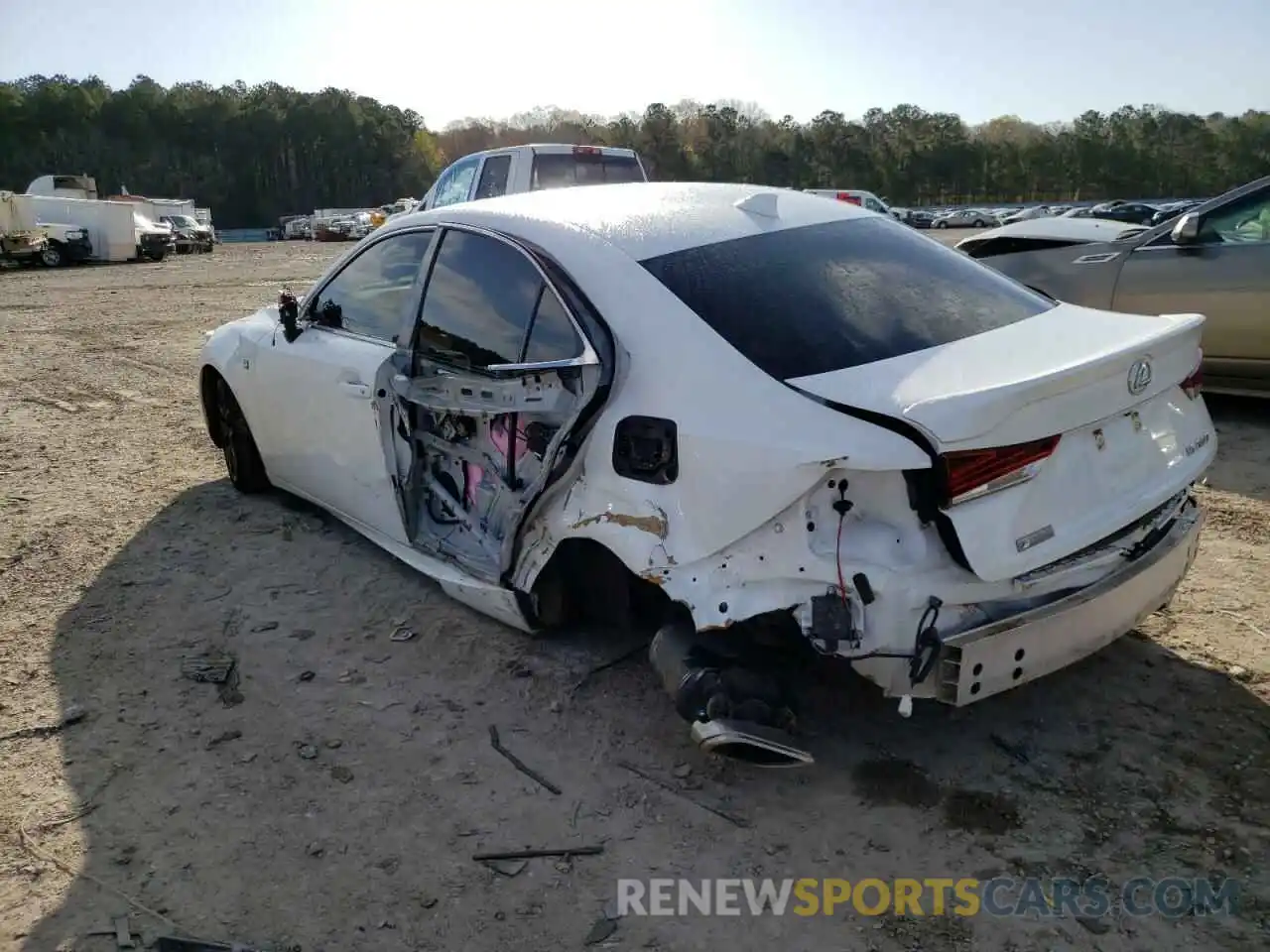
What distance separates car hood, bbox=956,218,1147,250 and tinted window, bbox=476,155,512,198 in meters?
5.14

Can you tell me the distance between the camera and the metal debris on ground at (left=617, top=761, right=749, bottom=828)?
2682mm

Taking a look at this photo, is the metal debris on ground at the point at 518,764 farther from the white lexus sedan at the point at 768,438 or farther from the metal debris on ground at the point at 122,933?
the metal debris on ground at the point at 122,933

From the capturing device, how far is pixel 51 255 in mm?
26141

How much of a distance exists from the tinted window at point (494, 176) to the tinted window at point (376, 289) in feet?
21.1

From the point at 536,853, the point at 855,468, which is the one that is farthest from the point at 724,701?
the point at 855,468

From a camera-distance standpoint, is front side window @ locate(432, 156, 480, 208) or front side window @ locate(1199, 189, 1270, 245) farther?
front side window @ locate(432, 156, 480, 208)

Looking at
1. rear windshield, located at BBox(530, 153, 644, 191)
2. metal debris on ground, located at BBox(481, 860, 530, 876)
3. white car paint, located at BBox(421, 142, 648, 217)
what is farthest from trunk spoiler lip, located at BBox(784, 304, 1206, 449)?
rear windshield, located at BBox(530, 153, 644, 191)

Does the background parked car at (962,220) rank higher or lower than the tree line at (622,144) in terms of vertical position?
lower

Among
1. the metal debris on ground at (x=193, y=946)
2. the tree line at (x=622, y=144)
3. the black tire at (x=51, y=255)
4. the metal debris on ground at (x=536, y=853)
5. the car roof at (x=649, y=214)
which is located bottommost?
the metal debris on ground at (x=193, y=946)

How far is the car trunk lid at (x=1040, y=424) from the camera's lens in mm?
2404

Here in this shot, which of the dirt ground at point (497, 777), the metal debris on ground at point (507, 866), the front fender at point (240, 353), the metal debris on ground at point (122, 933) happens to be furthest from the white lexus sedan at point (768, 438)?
the metal debris on ground at point (122, 933)

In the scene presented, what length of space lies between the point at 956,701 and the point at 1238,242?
16.2ft

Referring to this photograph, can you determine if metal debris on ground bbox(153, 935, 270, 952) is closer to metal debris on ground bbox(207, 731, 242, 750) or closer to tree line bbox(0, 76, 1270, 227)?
metal debris on ground bbox(207, 731, 242, 750)

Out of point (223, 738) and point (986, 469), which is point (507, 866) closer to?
point (223, 738)
